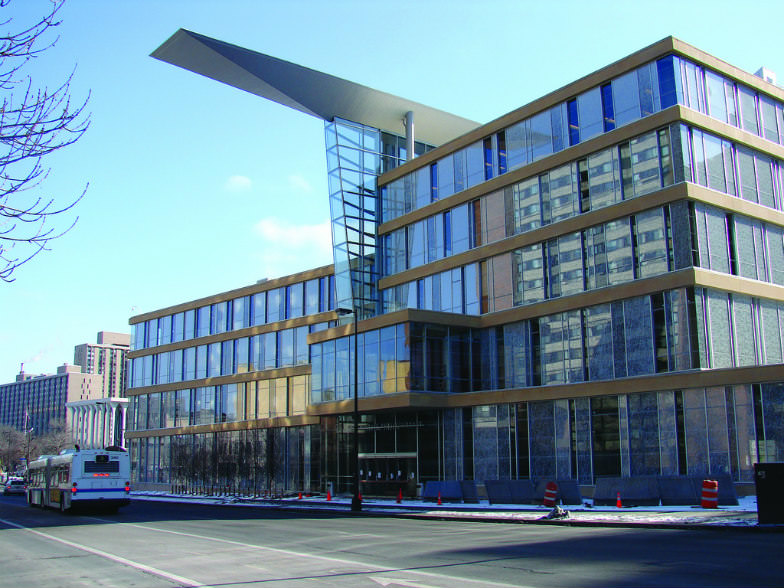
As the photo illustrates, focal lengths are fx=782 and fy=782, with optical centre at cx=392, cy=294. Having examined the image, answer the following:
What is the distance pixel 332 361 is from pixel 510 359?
1098cm

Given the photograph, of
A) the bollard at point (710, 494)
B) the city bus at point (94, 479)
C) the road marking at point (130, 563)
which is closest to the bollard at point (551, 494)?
the bollard at point (710, 494)

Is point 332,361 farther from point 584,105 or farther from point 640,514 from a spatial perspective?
point 640,514

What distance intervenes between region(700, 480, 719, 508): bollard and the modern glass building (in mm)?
5359

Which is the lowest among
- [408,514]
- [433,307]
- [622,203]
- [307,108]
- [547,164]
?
[408,514]

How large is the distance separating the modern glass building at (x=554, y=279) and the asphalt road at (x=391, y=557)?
13.0 m

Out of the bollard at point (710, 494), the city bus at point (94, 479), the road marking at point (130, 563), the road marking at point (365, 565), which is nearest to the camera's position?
the road marking at point (365, 565)

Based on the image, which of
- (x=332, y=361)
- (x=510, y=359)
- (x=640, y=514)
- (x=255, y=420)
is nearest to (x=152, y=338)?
(x=255, y=420)

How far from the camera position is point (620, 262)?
35938mm

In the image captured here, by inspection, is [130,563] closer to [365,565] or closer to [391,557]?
[365,565]

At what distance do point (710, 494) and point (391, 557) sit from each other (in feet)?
49.8

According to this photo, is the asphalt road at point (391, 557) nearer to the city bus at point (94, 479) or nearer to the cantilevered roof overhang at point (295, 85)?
the city bus at point (94, 479)

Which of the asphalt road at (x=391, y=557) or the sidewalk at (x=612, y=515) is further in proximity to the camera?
the sidewalk at (x=612, y=515)

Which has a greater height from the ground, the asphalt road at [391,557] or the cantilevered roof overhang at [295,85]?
the cantilevered roof overhang at [295,85]

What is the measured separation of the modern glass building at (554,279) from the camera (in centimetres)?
3331
